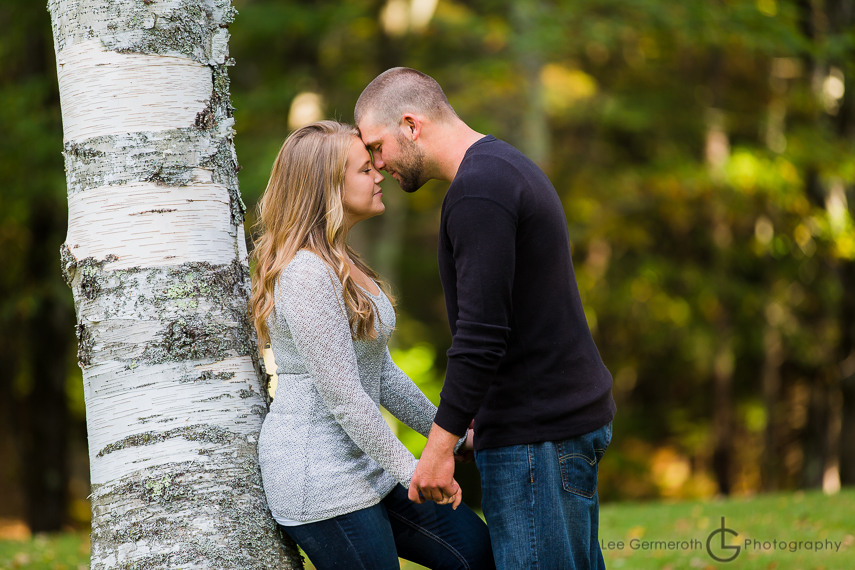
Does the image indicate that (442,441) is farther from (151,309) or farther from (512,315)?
(151,309)

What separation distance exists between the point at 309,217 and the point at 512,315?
0.70 meters

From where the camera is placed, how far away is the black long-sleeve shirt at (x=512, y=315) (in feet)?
6.73

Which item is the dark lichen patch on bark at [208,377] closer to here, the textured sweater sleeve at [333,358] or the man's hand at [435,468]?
the textured sweater sleeve at [333,358]

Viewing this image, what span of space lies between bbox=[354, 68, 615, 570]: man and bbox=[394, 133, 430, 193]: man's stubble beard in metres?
0.23

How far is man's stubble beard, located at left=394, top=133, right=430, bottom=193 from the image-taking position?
2.44 meters

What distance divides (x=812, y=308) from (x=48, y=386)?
11122mm

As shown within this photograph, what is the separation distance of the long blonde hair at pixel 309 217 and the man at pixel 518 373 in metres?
0.31

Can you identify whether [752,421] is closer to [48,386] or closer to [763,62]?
[763,62]

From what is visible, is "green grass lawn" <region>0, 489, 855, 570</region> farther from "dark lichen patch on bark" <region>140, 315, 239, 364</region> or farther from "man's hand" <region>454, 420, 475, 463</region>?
"dark lichen patch on bark" <region>140, 315, 239, 364</region>

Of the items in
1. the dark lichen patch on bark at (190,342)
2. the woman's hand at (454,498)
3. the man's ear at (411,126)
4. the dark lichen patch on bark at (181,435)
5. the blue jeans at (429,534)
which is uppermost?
the man's ear at (411,126)

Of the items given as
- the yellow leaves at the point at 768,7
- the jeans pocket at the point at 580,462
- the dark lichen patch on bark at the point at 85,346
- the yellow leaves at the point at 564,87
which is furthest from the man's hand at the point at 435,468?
the yellow leaves at the point at 564,87

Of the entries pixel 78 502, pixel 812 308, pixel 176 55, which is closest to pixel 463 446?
pixel 176 55

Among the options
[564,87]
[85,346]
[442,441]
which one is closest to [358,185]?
[442,441]

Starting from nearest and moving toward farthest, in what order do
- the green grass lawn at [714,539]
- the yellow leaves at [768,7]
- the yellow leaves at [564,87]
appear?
the green grass lawn at [714,539], the yellow leaves at [768,7], the yellow leaves at [564,87]
